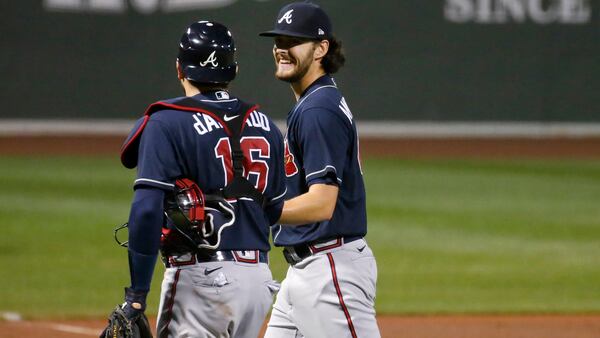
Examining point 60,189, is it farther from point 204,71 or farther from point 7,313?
point 204,71

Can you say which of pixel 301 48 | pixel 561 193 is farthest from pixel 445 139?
pixel 301 48

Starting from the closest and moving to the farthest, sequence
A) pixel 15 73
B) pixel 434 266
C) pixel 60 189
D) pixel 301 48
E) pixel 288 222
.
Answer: pixel 288 222, pixel 301 48, pixel 434 266, pixel 60 189, pixel 15 73

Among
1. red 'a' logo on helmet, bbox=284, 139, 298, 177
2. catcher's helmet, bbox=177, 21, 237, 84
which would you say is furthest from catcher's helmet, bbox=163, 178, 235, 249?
red 'a' logo on helmet, bbox=284, 139, 298, 177

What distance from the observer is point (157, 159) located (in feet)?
12.5

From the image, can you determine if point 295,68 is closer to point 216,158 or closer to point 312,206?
point 312,206

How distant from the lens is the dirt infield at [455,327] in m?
7.68

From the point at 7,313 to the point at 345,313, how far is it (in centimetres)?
436

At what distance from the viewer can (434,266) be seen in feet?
34.1

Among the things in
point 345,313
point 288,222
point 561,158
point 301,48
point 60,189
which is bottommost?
point 561,158

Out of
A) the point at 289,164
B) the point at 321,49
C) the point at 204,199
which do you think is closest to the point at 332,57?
the point at 321,49

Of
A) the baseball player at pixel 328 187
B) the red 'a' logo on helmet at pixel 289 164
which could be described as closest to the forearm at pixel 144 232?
the baseball player at pixel 328 187

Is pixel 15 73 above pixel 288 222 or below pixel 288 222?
below

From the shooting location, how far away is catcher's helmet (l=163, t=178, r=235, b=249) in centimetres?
385

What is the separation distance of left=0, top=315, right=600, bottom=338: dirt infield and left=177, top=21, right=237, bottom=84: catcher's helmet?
3858mm
